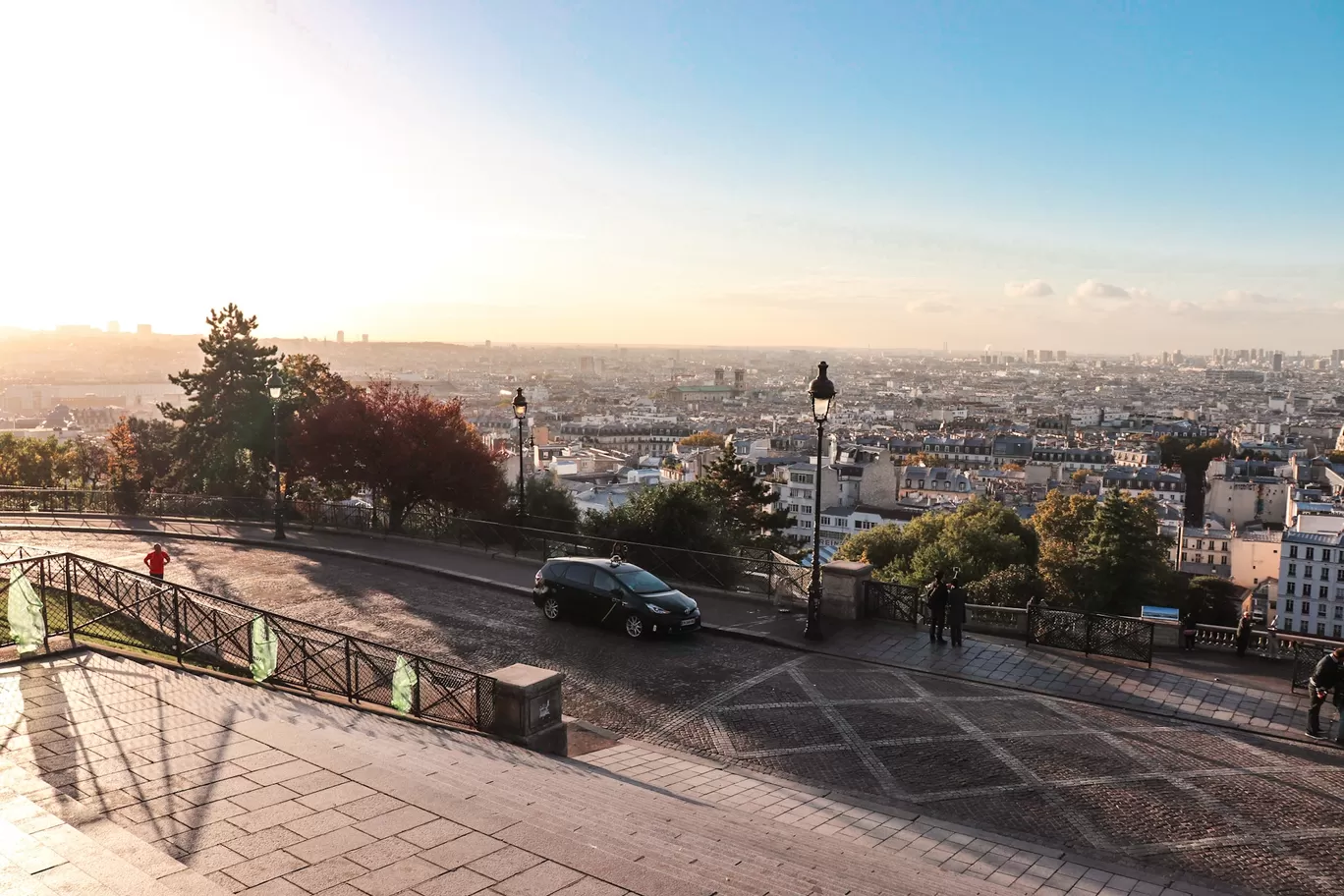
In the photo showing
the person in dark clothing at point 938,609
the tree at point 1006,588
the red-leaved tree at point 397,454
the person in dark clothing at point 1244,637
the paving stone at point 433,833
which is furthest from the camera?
the tree at point 1006,588

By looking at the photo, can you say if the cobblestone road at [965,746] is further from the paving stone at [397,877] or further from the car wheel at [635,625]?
the paving stone at [397,877]

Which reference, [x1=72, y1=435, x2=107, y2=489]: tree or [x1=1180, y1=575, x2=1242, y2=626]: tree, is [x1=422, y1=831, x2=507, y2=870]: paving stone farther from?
[x1=1180, y1=575, x2=1242, y2=626]: tree

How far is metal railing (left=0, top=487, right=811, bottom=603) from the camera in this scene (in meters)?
19.8

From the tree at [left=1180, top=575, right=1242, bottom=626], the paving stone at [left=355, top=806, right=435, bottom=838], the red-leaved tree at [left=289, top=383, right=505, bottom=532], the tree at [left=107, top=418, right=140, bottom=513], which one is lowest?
the tree at [left=1180, top=575, right=1242, bottom=626]

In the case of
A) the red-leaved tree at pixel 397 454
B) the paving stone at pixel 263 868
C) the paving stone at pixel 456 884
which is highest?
the red-leaved tree at pixel 397 454

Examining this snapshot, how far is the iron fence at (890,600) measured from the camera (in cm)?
1748

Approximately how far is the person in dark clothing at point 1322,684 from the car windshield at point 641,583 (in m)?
9.53

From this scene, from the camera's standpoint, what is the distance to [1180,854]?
347 inches

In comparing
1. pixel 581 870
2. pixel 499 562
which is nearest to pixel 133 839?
pixel 581 870

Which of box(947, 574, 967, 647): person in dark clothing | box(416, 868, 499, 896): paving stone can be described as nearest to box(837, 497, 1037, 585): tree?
box(947, 574, 967, 647): person in dark clothing

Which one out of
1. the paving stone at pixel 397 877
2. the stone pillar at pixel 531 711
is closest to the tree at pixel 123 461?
the stone pillar at pixel 531 711

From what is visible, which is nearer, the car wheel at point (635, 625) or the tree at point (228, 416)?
the car wheel at point (635, 625)

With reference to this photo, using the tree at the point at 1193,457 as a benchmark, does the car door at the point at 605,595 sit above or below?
above

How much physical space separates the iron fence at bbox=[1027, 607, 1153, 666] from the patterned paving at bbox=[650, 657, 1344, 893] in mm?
2814
